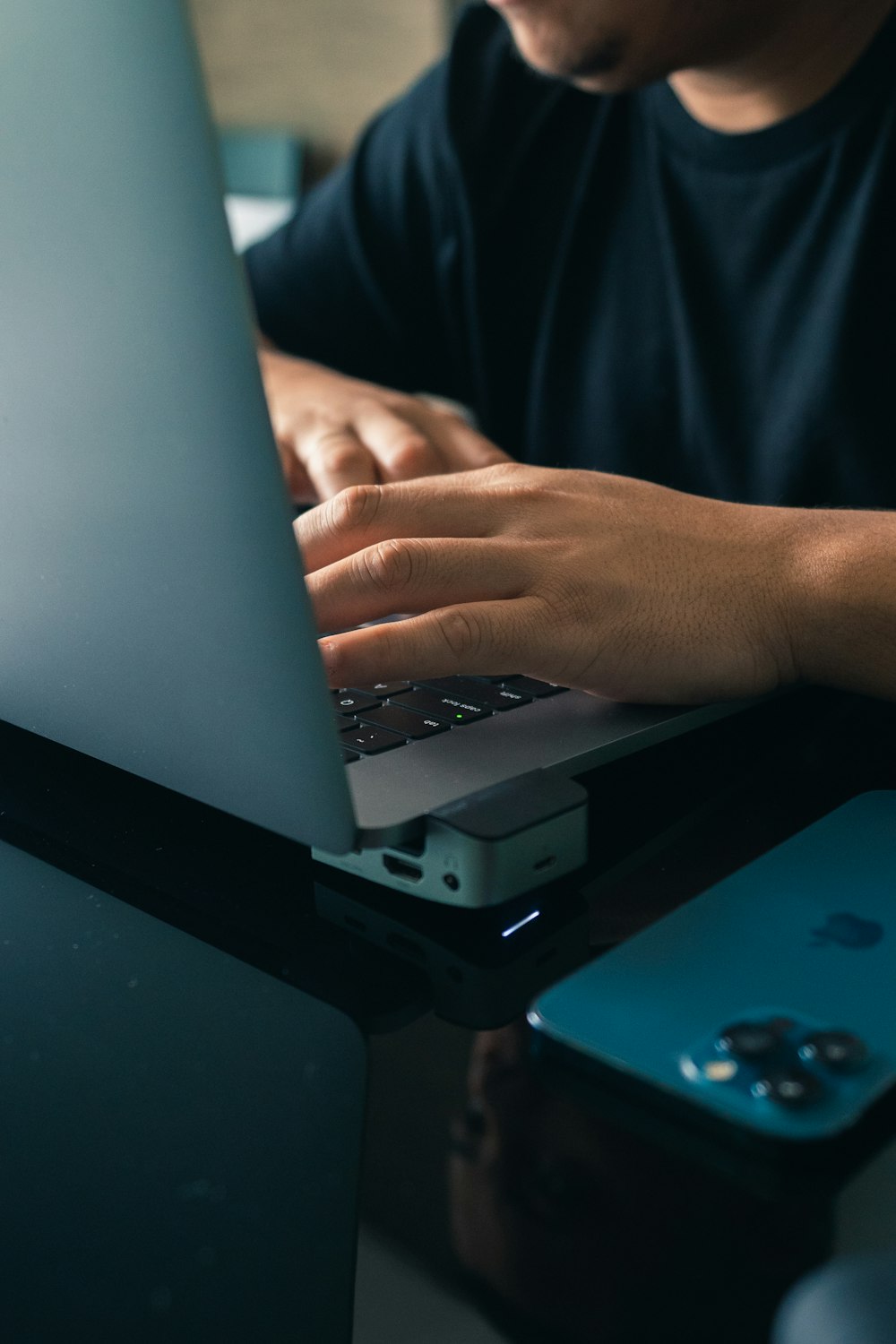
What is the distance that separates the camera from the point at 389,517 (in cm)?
61

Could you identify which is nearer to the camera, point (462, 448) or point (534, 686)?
point (534, 686)

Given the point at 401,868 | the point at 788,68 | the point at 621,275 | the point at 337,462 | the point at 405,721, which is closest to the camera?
the point at 401,868

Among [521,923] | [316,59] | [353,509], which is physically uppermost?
[316,59]

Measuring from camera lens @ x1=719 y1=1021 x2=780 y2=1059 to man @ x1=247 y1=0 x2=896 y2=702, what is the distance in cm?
23

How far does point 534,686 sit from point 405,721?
79mm

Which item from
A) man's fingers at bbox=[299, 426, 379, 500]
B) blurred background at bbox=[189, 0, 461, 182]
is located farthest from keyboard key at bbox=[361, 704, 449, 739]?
blurred background at bbox=[189, 0, 461, 182]

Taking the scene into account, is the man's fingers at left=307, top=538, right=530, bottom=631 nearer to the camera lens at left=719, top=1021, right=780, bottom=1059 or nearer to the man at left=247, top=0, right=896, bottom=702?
the man at left=247, top=0, right=896, bottom=702

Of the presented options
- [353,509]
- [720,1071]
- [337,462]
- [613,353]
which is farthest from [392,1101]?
[613,353]

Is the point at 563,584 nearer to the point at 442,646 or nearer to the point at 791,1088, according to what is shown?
the point at 442,646

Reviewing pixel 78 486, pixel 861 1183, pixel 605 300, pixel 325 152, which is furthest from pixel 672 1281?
pixel 325 152

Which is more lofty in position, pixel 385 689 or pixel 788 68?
pixel 788 68

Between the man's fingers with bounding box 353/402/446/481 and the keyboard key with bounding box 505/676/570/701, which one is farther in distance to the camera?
the man's fingers with bounding box 353/402/446/481

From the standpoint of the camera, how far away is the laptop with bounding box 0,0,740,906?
34cm

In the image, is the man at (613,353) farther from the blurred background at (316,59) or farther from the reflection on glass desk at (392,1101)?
the blurred background at (316,59)
